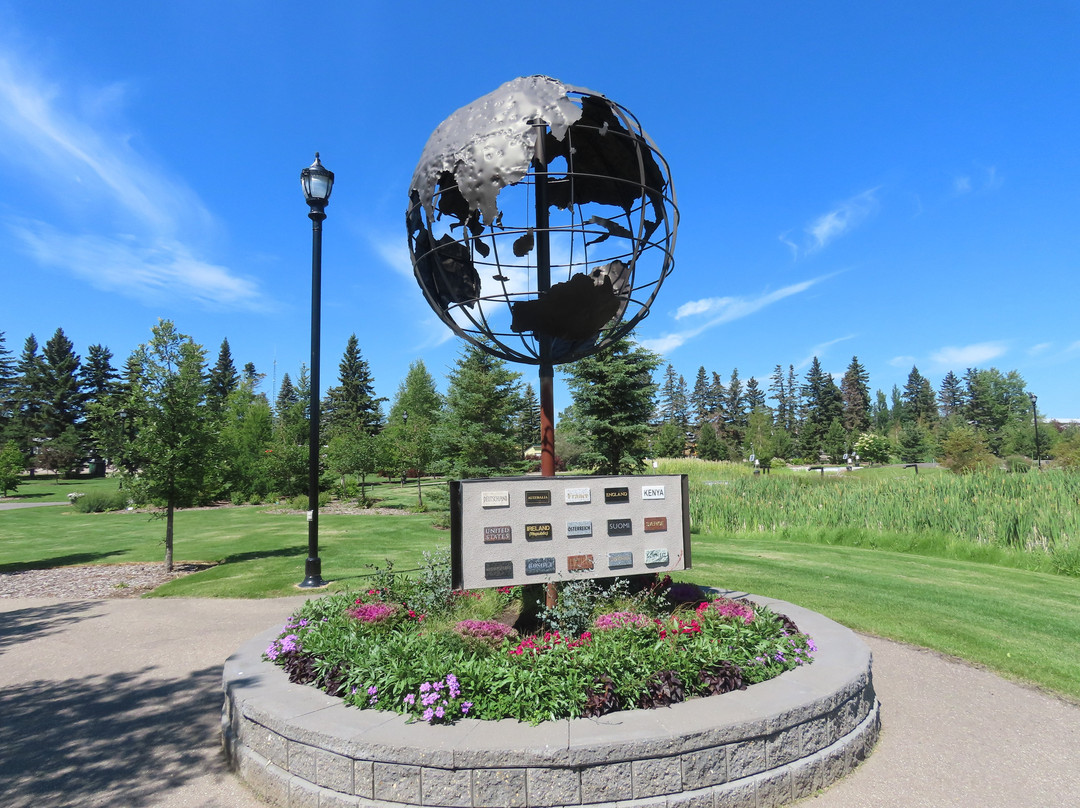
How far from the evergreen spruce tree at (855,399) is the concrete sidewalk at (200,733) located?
8127 cm

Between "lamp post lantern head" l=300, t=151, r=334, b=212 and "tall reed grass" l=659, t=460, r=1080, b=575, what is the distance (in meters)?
13.5

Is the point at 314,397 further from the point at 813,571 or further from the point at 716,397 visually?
the point at 716,397

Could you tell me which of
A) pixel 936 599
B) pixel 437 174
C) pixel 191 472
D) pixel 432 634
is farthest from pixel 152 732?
pixel 936 599

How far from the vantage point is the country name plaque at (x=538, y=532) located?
17.7ft

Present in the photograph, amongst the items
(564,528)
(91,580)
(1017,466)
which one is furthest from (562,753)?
(1017,466)

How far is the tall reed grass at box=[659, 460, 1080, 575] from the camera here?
12664 millimetres

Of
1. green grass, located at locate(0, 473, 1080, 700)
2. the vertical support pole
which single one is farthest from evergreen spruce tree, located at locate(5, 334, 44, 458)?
the vertical support pole

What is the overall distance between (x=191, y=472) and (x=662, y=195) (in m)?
11.8

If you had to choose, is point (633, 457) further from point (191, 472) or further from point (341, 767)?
point (341, 767)

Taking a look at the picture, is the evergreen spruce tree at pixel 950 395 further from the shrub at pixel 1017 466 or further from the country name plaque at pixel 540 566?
the country name plaque at pixel 540 566

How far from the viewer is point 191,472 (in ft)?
42.4

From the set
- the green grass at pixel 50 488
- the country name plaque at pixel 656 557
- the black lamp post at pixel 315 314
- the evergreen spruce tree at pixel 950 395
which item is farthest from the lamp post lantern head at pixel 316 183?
the evergreen spruce tree at pixel 950 395

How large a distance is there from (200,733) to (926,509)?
15.7 metres

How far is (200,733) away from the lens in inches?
197
